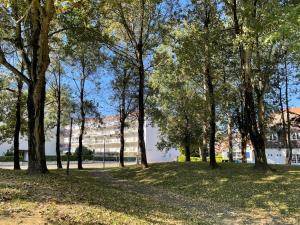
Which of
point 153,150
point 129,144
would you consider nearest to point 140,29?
point 153,150

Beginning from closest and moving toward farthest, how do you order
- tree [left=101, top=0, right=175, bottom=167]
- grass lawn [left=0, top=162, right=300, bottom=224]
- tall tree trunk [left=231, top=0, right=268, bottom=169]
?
grass lawn [left=0, top=162, right=300, bottom=224], tall tree trunk [left=231, top=0, right=268, bottom=169], tree [left=101, top=0, right=175, bottom=167]

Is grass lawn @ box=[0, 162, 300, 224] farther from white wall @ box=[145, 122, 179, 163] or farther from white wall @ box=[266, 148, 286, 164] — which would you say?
white wall @ box=[145, 122, 179, 163]

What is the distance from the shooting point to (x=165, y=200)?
16.1m

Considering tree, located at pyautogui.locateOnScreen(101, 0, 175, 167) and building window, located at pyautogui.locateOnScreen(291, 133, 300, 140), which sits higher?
tree, located at pyautogui.locateOnScreen(101, 0, 175, 167)

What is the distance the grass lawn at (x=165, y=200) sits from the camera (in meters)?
9.36

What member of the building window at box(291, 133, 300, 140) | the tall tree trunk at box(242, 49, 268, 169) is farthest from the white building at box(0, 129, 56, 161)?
the building window at box(291, 133, 300, 140)

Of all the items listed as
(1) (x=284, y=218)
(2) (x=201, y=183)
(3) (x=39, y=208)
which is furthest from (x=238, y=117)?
(3) (x=39, y=208)

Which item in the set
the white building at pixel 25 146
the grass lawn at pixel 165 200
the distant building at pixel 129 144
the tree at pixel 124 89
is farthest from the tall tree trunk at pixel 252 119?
the distant building at pixel 129 144

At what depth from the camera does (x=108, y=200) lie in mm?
12609

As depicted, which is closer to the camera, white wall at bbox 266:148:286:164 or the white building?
the white building

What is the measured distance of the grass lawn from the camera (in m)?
9.36

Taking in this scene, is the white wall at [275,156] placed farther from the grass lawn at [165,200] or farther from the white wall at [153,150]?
the grass lawn at [165,200]

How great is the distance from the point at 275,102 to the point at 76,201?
32.2 metres

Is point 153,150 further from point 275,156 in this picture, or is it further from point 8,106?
point 8,106
